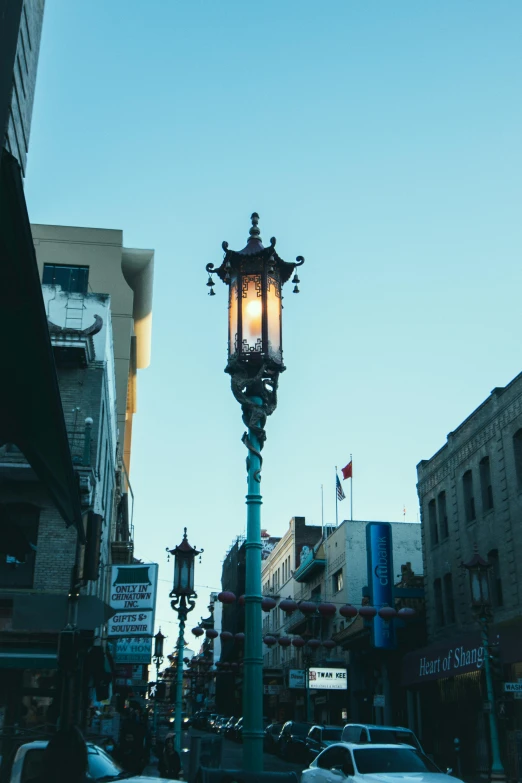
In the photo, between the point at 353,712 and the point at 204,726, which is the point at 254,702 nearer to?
the point at 353,712

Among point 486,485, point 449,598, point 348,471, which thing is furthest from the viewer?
point 348,471

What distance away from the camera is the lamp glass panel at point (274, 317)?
39.2 feet

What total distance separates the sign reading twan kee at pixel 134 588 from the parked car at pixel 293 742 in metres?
12.2

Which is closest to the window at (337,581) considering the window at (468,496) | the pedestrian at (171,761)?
the window at (468,496)

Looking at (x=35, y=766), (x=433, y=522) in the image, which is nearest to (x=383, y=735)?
(x=35, y=766)

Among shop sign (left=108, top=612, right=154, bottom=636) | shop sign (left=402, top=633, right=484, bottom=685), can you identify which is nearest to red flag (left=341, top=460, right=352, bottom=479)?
shop sign (left=402, top=633, right=484, bottom=685)

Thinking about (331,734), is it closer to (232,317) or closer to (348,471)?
(232,317)

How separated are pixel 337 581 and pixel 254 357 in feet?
146

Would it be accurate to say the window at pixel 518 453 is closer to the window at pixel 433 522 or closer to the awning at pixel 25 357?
the window at pixel 433 522

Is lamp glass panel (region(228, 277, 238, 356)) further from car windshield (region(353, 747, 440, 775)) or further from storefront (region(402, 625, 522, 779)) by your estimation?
storefront (region(402, 625, 522, 779))

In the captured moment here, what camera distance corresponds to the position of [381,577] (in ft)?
132

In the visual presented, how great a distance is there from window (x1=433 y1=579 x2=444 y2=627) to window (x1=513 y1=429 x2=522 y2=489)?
919 cm

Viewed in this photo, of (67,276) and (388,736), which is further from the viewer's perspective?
(67,276)

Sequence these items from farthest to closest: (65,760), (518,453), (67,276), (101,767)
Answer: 1. (67,276)
2. (518,453)
3. (101,767)
4. (65,760)
